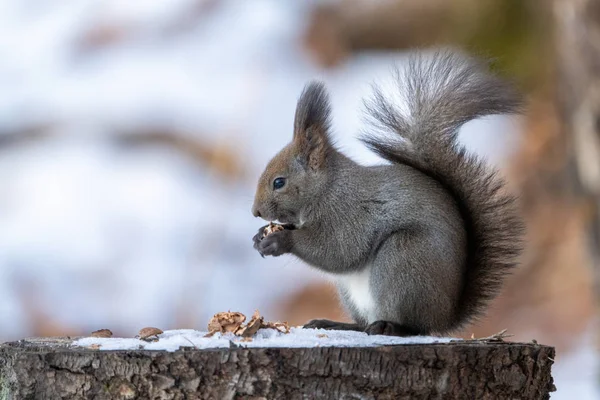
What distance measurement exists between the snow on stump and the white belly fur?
32 cm

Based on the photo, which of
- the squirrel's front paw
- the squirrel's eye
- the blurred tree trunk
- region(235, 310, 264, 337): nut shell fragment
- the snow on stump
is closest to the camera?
the snow on stump

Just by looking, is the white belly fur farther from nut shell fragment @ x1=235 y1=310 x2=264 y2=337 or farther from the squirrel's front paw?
nut shell fragment @ x1=235 y1=310 x2=264 y2=337

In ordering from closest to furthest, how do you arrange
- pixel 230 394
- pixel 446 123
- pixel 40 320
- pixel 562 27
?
pixel 230 394
pixel 446 123
pixel 562 27
pixel 40 320

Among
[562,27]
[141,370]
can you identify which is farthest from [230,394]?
[562,27]

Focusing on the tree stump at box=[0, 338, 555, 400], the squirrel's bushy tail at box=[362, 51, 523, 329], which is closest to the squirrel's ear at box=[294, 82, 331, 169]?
the squirrel's bushy tail at box=[362, 51, 523, 329]

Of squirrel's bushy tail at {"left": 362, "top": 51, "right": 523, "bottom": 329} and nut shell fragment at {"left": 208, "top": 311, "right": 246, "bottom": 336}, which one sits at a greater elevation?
squirrel's bushy tail at {"left": 362, "top": 51, "right": 523, "bottom": 329}

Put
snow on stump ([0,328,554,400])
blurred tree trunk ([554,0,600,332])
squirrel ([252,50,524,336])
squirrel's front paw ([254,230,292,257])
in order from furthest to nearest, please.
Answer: blurred tree trunk ([554,0,600,332])
squirrel's front paw ([254,230,292,257])
squirrel ([252,50,524,336])
snow on stump ([0,328,554,400])

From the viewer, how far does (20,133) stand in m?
4.80

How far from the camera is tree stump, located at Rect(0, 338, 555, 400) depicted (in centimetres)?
160

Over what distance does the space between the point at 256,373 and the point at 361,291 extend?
54cm

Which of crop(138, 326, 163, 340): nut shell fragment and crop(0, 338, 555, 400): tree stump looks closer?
crop(0, 338, 555, 400): tree stump

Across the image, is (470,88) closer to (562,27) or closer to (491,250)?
(491,250)

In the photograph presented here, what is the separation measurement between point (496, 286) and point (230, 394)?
764 mm

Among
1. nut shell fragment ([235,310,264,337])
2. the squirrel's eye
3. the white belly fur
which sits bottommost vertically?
nut shell fragment ([235,310,264,337])
